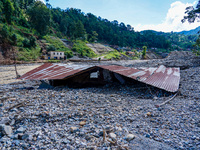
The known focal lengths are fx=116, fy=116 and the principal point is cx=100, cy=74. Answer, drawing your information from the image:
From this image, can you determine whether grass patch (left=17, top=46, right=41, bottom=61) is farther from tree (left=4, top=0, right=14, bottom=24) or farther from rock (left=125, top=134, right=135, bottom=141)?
rock (left=125, top=134, right=135, bottom=141)

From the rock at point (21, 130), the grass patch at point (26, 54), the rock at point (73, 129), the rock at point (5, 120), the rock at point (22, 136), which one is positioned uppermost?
the grass patch at point (26, 54)

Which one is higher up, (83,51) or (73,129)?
(83,51)

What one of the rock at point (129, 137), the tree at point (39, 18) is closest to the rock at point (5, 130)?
the rock at point (129, 137)

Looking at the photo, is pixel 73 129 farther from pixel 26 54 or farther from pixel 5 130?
pixel 26 54

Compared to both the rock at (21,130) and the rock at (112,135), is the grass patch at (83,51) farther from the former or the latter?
the rock at (112,135)

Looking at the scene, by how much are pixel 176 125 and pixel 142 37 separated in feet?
426

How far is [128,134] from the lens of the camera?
3.13m

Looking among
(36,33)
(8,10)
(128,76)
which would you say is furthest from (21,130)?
(36,33)

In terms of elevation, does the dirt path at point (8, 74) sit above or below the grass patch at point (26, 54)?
below

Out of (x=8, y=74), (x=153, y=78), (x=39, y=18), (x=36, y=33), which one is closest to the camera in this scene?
(x=153, y=78)

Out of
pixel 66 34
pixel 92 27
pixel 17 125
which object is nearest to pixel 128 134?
pixel 17 125

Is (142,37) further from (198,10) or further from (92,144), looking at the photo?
(92,144)

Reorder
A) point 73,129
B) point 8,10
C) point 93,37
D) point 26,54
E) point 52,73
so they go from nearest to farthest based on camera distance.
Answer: point 73,129 < point 52,73 < point 26,54 < point 8,10 < point 93,37

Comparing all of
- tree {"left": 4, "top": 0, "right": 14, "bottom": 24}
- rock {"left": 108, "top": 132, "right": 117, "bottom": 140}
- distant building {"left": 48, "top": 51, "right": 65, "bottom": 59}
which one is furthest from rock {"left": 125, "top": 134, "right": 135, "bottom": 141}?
tree {"left": 4, "top": 0, "right": 14, "bottom": 24}
